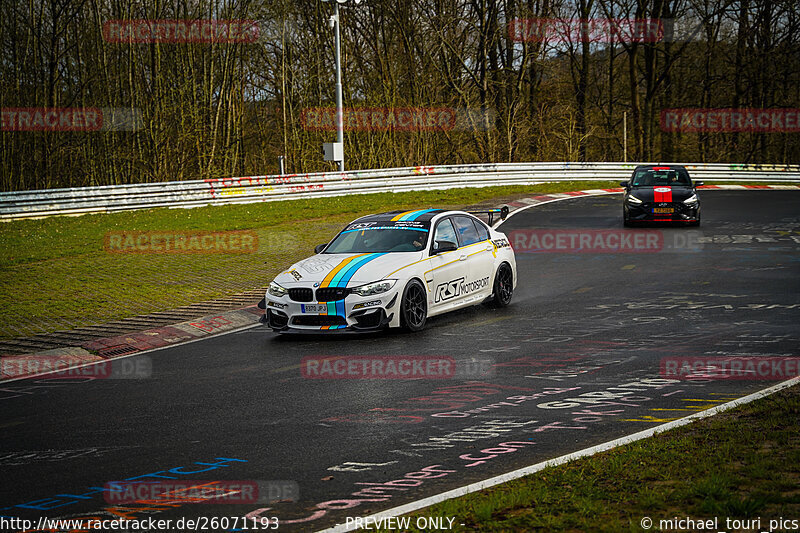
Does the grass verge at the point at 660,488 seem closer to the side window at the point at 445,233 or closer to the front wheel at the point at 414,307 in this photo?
the front wheel at the point at 414,307

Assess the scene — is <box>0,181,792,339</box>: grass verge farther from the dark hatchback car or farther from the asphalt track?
the dark hatchback car

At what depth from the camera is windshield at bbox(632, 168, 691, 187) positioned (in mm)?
24078

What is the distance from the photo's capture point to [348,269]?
11914 millimetres

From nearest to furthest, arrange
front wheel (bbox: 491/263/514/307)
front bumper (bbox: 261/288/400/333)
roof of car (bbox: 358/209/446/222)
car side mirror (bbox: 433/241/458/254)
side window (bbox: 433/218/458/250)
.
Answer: front bumper (bbox: 261/288/400/333)
car side mirror (bbox: 433/241/458/254)
side window (bbox: 433/218/458/250)
roof of car (bbox: 358/209/446/222)
front wheel (bbox: 491/263/514/307)

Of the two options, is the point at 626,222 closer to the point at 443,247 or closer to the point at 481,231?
the point at 481,231

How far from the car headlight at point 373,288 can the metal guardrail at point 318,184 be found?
18799 mm

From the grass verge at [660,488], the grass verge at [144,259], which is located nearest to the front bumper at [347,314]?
the grass verge at [144,259]

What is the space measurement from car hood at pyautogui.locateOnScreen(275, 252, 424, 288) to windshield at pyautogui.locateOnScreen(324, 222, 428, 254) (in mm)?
285

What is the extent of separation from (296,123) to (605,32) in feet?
68.0

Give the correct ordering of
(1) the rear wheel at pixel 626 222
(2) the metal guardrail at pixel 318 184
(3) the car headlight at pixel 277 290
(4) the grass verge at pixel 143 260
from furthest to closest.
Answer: (2) the metal guardrail at pixel 318 184
(1) the rear wheel at pixel 626 222
(4) the grass verge at pixel 143 260
(3) the car headlight at pixel 277 290

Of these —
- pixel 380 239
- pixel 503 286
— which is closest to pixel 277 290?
pixel 380 239

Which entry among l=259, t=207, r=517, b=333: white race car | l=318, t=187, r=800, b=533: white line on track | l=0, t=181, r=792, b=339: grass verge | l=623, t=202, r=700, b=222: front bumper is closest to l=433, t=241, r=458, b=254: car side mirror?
l=259, t=207, r=517, b=333: white race car

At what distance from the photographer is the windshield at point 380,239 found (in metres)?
12.8

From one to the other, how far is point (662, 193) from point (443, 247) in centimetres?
1236
